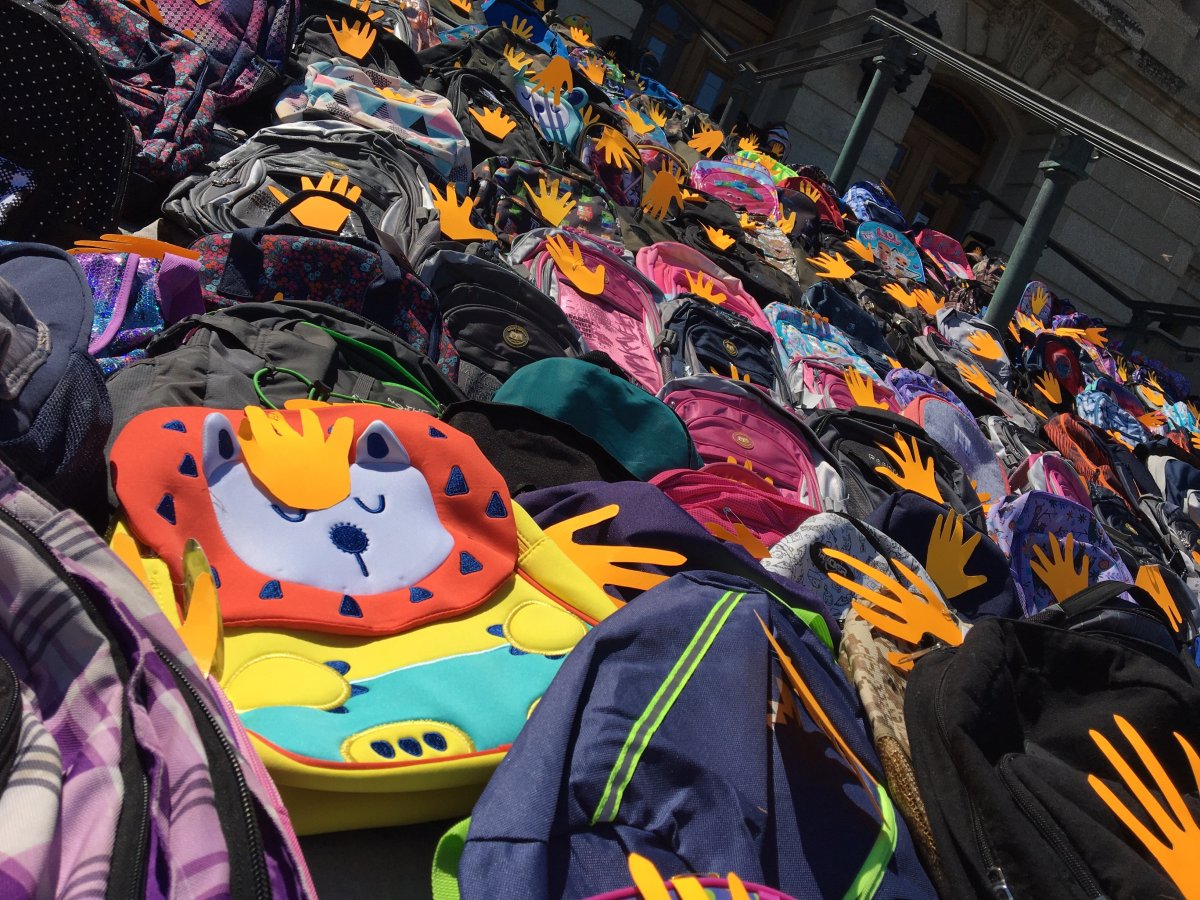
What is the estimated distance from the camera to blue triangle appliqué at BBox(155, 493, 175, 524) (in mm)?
975

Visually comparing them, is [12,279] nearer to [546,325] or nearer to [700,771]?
[700,771]

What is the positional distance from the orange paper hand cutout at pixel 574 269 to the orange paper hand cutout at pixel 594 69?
273cm

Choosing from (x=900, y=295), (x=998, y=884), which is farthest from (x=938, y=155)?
(x=998, y=884)

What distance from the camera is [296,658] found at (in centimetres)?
93

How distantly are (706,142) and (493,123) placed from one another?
2.52 metres

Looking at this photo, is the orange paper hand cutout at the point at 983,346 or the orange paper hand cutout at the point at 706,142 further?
the orange paper hand cutout at the point at 706,142

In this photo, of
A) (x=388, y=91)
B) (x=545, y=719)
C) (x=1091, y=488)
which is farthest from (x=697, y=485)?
(x=1091, y=488)

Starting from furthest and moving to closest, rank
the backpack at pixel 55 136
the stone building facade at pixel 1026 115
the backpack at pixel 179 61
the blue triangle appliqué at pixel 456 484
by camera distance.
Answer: the stone building facade at pixel 1026 115 < the backpack at pixel 179 61 < the backpack at pixel 55 136 < the blue triangle appliqué at pixel 456 484

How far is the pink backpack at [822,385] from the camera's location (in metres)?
2.96

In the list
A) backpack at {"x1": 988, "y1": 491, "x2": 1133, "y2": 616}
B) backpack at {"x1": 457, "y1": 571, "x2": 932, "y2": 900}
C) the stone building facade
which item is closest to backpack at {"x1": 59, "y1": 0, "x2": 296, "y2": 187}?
backpack at {"x1": 457, "y1": 571, "x2": 932, "y2": 900}

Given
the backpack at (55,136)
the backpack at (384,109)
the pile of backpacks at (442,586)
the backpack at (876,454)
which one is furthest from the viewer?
the backpack at (384,109)

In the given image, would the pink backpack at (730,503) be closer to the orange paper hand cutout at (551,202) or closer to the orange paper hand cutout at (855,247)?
the orange paper hand cutout at (551,202)

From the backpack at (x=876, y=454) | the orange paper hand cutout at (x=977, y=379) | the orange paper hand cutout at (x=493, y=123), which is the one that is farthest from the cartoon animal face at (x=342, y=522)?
the orange paper hand cutout at (x=977, y=379)

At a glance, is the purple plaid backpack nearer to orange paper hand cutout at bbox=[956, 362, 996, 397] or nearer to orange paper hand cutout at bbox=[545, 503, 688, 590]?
orange paper hand cutout at bbox=[545, 503, 688, 590]
